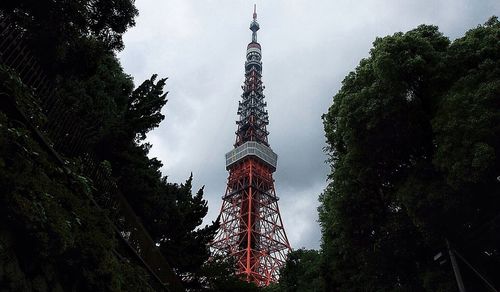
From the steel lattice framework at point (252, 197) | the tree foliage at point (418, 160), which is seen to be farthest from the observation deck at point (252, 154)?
the tree foliage at point (418, 160)

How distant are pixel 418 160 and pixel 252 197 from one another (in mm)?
43920

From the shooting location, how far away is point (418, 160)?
41.8 ft

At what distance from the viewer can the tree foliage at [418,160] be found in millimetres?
10648

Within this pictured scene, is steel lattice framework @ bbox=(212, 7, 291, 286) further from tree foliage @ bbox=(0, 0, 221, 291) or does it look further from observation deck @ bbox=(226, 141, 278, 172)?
tree foliage @ bbox=(0, 0, 221, 291)

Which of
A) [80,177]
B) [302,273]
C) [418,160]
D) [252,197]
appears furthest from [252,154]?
[80,177]

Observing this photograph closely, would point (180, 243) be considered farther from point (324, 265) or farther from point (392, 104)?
point (392, 104)

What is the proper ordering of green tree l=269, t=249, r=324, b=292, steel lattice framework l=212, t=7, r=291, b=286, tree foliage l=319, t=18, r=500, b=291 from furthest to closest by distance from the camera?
steel lattice framework l=212, t=7, r=291, b=286 < green tree l=269, t=249, r=324, b=292 < tree foliage l=319, t=18, r=500, b=291

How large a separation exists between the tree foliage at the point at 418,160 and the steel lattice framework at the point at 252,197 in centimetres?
3304

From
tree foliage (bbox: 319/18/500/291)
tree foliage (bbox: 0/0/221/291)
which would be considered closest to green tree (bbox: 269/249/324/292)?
tree foliage (bbox: 319/18/500/291)

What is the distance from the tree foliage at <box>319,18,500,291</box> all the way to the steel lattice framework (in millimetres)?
33045

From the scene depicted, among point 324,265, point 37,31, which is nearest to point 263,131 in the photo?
point 324,265

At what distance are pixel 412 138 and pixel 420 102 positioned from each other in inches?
41.3

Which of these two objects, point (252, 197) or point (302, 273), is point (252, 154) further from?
point (302, 273)

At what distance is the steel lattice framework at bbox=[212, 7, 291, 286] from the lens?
164 feet
